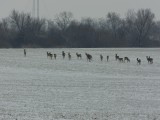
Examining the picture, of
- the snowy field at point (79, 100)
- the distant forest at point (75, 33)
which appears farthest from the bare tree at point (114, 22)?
the snowy field at point (79, 100)

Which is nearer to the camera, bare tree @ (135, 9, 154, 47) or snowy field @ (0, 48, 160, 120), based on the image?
snowy field @ (0, 48, 160, 120)

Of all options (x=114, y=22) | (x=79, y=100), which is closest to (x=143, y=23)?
(x=114, y=22)

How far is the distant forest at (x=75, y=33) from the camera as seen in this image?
465 feet

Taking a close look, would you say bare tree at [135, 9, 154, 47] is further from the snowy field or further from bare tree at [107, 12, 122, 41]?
the snowy field

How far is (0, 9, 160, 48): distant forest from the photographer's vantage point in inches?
5581

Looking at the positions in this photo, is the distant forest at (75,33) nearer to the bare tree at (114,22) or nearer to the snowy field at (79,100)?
the bare tree at (114,22)

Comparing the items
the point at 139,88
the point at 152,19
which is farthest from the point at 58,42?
the point at 139,88

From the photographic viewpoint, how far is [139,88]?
28844 millimetres

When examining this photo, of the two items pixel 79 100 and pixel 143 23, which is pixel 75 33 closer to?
pixel 143 23

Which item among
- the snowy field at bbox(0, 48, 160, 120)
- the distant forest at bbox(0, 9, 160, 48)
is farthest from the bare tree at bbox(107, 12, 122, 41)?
the snowy field at bbox(0, 48, 160, 120)

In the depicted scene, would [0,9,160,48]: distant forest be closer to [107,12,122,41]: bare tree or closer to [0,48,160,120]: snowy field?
[107,12,122,41]: bare tree

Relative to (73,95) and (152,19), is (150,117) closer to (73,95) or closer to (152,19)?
(73,95)

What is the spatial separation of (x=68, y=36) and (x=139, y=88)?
123m

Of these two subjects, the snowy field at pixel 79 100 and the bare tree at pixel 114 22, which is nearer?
the snowy field at pixel 79 100
